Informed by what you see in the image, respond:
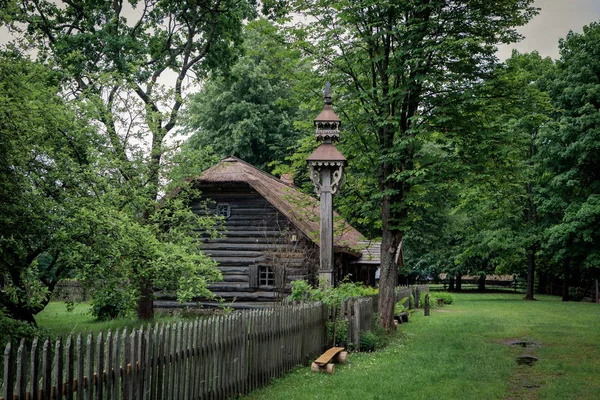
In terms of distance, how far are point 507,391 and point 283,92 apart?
111 ft

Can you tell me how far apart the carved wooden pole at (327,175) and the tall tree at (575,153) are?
23120mm

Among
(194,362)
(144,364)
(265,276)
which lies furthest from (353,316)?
(265,276)

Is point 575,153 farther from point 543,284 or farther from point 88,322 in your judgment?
point 88,322

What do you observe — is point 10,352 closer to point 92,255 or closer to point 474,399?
point 92,255

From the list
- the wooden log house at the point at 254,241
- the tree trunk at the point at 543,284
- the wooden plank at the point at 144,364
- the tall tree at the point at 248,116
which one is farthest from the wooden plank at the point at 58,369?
the tree trunk at the point at 543,284

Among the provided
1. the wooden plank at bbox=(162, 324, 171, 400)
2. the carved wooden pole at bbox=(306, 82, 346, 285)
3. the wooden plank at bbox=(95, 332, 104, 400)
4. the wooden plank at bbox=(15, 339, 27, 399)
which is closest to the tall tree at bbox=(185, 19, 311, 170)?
the carved wooden pole at bbox=(306, 82, 346, 285)

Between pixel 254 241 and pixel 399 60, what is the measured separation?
35.0 ft

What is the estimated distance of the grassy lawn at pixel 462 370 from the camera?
10.0m

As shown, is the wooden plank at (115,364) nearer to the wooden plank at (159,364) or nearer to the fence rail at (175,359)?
the fence rail at (175,359)

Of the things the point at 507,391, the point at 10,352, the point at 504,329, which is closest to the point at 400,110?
the point at 504,329

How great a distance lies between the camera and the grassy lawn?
32.9 feet

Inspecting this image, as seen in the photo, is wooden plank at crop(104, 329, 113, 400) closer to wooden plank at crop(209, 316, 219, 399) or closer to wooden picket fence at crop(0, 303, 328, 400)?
wooden picket fence at crop(0, 303, 328, 400)

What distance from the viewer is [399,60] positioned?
17281 millimetres

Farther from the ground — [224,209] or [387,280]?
[224,209]
